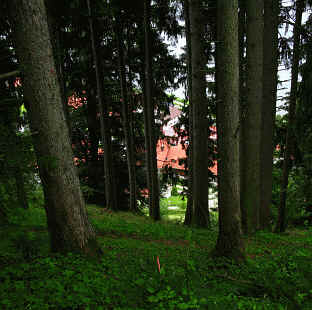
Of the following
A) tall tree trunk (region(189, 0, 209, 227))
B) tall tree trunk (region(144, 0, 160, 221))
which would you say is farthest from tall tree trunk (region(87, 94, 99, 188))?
tall tree trunk (region(189, 0, 209, 227))

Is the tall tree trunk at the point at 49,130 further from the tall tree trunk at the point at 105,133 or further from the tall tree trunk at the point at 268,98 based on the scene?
the tall tree trunk at the point at 105,133

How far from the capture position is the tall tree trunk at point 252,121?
22.4 feet

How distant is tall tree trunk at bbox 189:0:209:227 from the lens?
774 centimetres

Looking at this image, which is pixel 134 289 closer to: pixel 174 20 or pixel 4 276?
pixel 4 276

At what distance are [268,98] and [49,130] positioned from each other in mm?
6953

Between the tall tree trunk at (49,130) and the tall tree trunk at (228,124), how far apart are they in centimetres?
240

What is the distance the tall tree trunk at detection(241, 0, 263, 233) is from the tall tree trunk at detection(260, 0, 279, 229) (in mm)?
731

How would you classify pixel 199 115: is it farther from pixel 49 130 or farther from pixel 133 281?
pixel 133 281

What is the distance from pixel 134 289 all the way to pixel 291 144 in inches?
302

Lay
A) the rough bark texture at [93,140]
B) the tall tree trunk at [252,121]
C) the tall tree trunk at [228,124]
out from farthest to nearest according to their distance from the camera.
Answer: the rough bark texture at [93,140], the tall tree trunk at [252,121], the tall tree trunk at [228,124]

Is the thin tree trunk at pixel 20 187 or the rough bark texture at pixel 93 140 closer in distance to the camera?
the thin tree trunk at pixel 20 187

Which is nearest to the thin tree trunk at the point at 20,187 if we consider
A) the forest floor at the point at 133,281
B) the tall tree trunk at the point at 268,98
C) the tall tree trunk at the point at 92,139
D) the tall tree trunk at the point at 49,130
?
the forest floor at the point at 133,281

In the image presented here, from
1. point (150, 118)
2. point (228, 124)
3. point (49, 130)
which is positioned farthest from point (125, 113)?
point (49, 130)

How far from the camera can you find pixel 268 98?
8.02 metres
